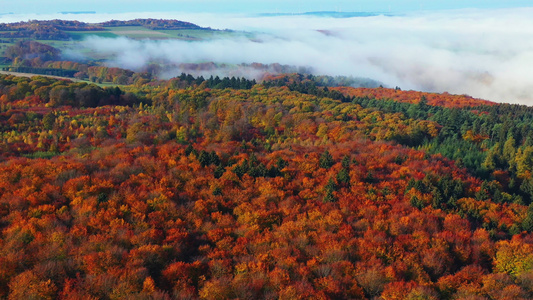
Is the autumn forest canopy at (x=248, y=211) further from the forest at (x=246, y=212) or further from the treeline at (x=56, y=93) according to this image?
the treeline at (x=56, y=93)

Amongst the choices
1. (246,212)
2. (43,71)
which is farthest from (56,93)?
(246,212)

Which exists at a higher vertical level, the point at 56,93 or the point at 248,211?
the point at 56,93

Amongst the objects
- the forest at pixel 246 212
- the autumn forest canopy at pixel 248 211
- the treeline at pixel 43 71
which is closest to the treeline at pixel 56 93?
the autumn forest canopy at pixel 248 211

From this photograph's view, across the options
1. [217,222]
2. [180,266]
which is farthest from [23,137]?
[180,266]

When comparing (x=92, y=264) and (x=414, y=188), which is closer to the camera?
(x=92, y=264)

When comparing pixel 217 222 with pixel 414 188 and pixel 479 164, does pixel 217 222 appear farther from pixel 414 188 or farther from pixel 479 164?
pixel 479 164

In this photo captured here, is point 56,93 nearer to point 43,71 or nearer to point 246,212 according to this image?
point 43,71
